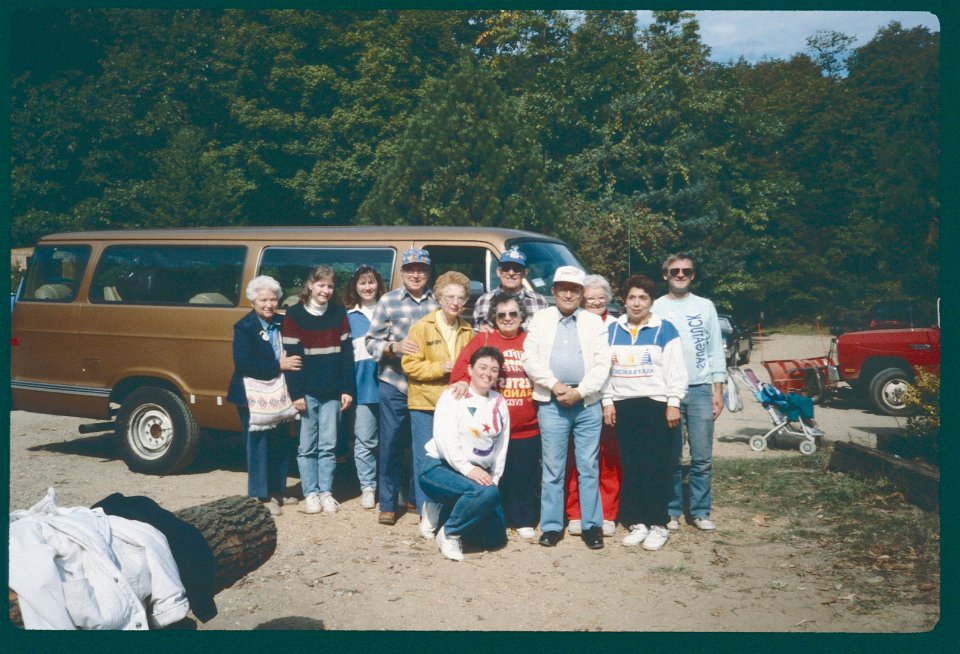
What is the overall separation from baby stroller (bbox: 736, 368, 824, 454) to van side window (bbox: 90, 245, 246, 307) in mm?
5582

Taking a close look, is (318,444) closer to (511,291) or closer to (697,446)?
(511,291)

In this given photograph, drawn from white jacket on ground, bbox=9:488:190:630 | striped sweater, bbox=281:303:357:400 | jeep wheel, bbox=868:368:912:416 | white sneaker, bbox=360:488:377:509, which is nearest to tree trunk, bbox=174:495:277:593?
white jacket on ground, bbox=9:488:190:630

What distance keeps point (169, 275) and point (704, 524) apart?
4985 millimetres

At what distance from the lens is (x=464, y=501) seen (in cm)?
530

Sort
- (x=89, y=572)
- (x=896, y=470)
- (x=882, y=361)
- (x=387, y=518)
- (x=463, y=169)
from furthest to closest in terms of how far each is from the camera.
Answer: (x=463, y=169) → (x=882, y=361) → (x=896, y=470) → (x=387, y=518) → (x=89, y=572)

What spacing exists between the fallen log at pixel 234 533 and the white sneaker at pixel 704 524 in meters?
3.09

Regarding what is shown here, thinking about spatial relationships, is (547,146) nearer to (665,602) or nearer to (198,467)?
(198,467)

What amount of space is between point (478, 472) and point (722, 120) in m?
18.5

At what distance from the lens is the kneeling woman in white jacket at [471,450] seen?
5289 mm

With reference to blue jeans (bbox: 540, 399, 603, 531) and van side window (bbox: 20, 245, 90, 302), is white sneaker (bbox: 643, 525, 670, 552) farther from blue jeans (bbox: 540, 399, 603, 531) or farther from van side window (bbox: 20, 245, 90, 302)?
van side window (bbox: 20, 245, 90, 302)

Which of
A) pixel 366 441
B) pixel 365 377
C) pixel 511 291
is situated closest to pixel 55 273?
pixel 365 377

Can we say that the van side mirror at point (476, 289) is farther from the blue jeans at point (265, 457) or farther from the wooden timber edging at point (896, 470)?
the wooden timber edging at point (896, 470)

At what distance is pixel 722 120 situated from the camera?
2155cm

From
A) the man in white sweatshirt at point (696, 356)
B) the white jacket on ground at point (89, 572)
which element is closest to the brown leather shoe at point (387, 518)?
the man in white sweatshirt at point (696, 356)
